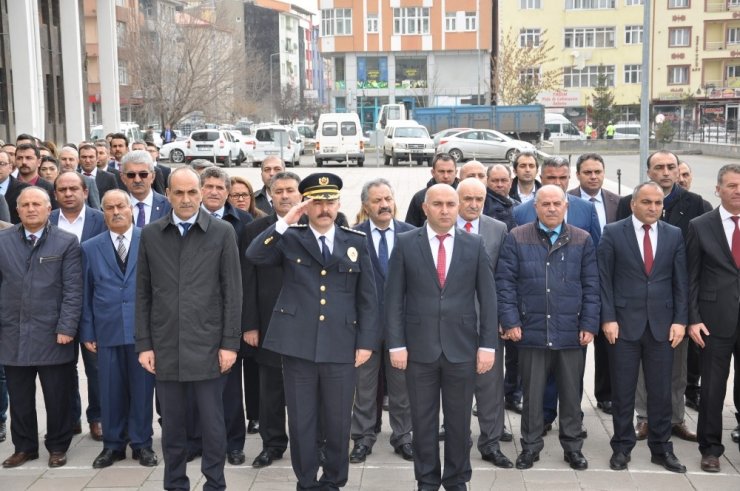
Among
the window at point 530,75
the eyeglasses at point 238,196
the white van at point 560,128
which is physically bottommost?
the eyeglasses at point 238,196

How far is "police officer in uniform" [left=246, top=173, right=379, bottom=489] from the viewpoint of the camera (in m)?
5.83

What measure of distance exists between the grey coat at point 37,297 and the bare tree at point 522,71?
2006 inches

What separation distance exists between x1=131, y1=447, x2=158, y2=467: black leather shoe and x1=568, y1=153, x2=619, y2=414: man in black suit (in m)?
3.80

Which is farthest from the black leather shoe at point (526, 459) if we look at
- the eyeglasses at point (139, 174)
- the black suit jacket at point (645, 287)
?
the eyeglasses at point (139, 174)

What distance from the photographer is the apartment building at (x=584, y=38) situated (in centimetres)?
7119

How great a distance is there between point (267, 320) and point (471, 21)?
68.6m

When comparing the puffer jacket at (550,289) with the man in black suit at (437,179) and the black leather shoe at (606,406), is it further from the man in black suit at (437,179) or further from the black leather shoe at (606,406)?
the man in black suit at (437,179)

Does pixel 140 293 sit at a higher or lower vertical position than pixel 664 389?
higher

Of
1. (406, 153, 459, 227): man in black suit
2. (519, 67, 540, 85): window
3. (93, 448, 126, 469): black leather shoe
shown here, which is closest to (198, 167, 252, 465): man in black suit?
(93, 448, 126, 469): black leather shoe

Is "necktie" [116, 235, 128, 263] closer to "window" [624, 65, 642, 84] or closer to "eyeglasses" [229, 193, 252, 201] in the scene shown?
"eyeglasses" [229, 193, 252, 201]

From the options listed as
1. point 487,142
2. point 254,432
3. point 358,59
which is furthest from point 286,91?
point 254,432

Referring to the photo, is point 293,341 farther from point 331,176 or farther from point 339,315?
point 331,176

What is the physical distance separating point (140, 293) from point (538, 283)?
2.76 meters

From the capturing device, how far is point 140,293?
591 cm
